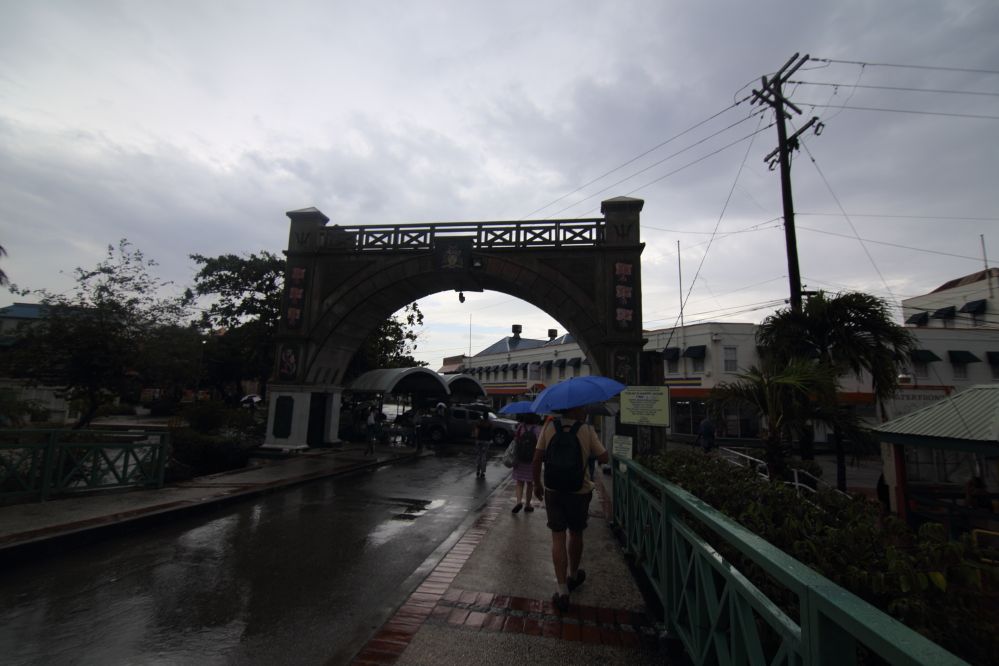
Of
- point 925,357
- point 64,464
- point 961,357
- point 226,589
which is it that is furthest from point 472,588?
point 961,357

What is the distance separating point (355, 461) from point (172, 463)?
15.4 feet

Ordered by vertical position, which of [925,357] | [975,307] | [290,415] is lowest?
[290,415]

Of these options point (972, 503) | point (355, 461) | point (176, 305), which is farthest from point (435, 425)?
point (972, 503)

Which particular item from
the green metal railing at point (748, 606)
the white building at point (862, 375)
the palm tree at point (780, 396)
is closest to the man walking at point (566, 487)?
the green metal railing at point (748, 606)

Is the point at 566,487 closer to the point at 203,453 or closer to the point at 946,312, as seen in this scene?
the point at 203,453

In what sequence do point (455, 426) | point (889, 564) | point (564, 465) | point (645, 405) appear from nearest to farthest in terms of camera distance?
point (889, 564) → point (564, 465) → point (645, 405) → point (455, 426)

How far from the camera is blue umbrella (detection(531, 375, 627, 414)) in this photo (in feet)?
15.4

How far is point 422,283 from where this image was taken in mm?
16750

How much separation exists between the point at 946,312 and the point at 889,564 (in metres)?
42.2

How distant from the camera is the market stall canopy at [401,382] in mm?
20422

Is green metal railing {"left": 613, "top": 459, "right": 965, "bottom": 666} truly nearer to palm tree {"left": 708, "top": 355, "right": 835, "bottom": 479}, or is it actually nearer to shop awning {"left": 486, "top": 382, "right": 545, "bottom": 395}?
palm tree {"left": 708, "top": 355, "right": 835, "bottom": 479}

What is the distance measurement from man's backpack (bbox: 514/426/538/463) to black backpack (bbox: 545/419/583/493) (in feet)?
11.9

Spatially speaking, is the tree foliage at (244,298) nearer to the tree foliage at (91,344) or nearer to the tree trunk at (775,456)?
the tree foliage at (91,344)

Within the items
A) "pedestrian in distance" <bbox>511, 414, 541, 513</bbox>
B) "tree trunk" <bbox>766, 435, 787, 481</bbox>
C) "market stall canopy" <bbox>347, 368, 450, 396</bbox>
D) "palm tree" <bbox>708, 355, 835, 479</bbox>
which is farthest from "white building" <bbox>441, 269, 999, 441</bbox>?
"pedestrian in distance" <bbox>511, 414, 541, 513</bbox>
